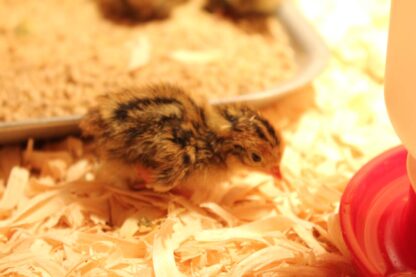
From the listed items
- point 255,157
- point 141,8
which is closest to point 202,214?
point 255,157

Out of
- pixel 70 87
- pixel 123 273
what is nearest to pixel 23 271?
pixel 123 273

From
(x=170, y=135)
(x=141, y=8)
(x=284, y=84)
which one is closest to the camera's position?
(x=170, y=135)

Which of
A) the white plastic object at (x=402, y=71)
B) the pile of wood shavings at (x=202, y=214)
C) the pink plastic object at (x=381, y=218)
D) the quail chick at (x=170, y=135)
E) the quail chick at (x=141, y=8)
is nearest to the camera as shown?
the white plastic object at (x=402, y=71)

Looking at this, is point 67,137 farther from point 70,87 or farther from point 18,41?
point 18,41

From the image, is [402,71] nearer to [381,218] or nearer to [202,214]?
[381,218]

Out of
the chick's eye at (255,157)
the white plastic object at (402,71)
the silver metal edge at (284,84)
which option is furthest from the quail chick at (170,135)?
the white plastic object at (402,71)

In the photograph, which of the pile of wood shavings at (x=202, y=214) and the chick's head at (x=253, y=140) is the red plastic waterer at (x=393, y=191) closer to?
the pile of wood shavings at (x=202, y=214)
